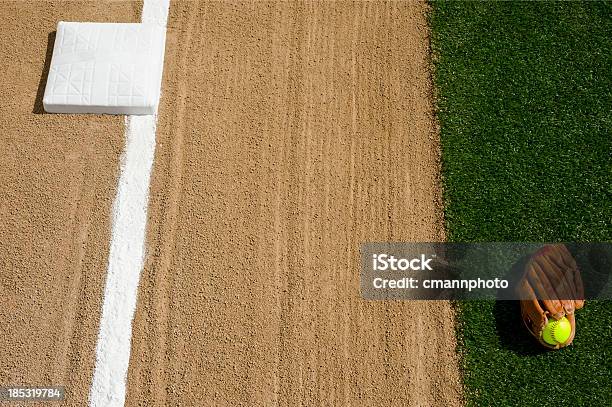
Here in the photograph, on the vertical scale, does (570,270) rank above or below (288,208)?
below

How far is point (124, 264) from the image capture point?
681 cm

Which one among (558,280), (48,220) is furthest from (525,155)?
(48,220)

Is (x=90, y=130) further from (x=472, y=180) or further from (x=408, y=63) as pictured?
(x=472, y=180)

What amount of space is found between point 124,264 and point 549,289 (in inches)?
187

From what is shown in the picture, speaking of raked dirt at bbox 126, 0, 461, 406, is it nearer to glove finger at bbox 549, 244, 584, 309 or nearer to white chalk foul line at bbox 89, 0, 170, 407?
white chalk foul line at bbox 89, 0, 170, 407

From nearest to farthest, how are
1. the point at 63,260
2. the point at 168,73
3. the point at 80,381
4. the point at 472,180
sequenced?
the point at 80,381 → the point at 63,260 → the point at 472,180 → the point at 168,73

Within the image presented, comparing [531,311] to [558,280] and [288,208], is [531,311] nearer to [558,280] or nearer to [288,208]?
[558,280]

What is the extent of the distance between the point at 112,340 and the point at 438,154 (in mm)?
4369

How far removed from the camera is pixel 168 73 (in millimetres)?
7816

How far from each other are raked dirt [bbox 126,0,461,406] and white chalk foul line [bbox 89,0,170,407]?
12 cm

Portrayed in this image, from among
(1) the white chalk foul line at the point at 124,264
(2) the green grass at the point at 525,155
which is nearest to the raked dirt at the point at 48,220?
(1) the white chalk foul line at the point at 124,264

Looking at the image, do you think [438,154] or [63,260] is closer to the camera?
[63,260]

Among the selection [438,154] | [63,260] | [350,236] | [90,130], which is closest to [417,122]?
[438,154]

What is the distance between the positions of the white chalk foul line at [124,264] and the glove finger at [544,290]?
14.4ft
